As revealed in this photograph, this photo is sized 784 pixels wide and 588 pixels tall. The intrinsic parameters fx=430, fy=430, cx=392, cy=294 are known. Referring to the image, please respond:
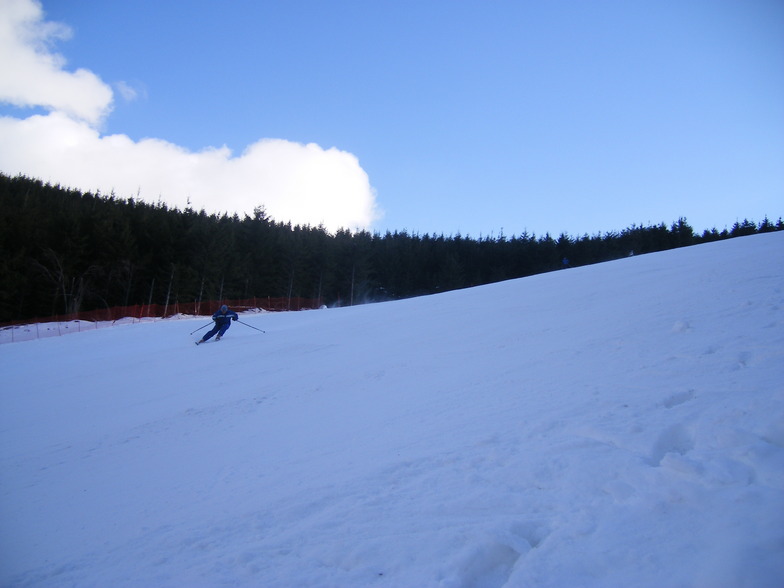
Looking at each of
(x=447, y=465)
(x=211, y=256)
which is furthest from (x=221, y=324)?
(x=211, y=256)

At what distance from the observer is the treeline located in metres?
36.2

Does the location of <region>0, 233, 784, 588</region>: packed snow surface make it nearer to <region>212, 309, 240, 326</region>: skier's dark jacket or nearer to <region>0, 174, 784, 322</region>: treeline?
<region>212, 309, 240, 326</region>: skier's dark jacket

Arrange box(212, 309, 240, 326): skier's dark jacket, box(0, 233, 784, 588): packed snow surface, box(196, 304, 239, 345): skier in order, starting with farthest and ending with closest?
box(212, 309, 240, 326): skier's dark jacket < box(196, 304, 239, 345): skier < box(0, 233, 784, 588): packed snow surface

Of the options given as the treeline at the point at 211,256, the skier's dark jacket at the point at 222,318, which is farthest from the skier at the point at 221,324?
the treeline at the point at 211,256

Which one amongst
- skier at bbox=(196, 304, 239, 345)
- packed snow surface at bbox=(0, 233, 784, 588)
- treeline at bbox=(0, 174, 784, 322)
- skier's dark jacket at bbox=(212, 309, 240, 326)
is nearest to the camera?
packed snow surface at bbox=(0, 233, 784, 588)

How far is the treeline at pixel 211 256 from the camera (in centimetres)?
3625

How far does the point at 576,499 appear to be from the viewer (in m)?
3.46

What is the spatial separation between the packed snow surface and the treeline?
1317 inches

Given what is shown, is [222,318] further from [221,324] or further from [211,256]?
[211,256]

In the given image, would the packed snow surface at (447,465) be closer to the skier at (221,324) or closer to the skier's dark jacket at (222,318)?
the skier at (221,324)

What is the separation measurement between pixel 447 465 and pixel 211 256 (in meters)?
42.7

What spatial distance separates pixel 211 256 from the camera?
1674 inches

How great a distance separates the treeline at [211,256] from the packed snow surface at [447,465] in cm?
3345

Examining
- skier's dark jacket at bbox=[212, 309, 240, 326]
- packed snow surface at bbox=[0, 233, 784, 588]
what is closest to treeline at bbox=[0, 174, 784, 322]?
skier's dark jacket at bbox=[212, 309, 240, 326]
